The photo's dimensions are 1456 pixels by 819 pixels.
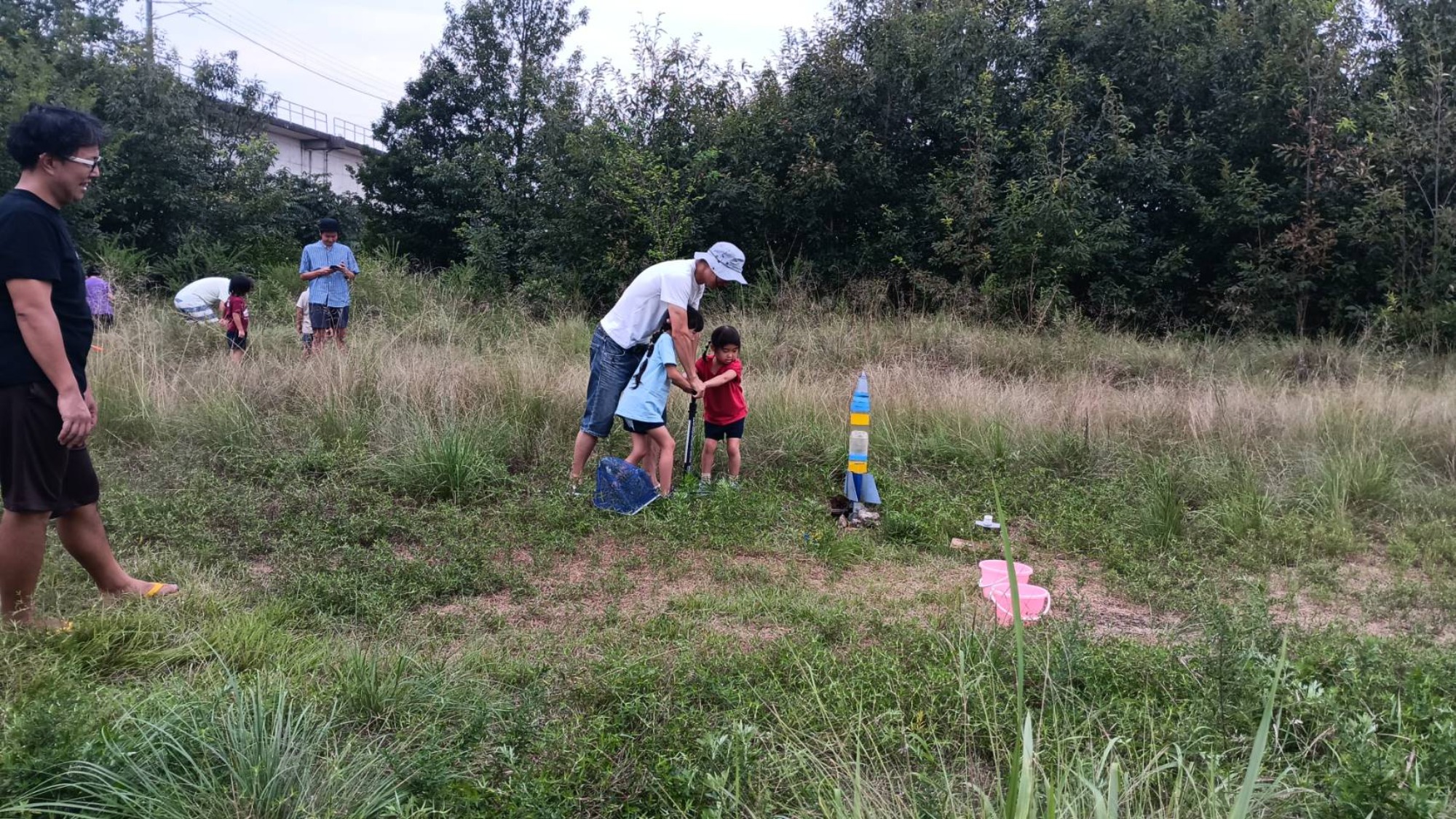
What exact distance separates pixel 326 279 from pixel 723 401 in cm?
544

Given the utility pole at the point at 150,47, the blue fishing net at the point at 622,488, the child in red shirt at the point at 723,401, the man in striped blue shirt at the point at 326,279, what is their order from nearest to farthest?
the blue fishing net at the point at 622,488 → the child in red shirt at the point at 723,401 → the man in striped blue shirt at the point at 326,279 → the utility pole at the point at 150,47

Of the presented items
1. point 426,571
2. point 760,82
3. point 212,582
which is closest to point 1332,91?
point 760,82

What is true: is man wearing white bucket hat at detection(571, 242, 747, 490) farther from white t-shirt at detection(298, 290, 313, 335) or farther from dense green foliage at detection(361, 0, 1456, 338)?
dense green foliage at detection(361, 0, 1456, 338)

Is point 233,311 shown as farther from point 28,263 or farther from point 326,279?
point 28,263

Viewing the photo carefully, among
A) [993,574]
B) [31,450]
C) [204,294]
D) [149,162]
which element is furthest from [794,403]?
[149,162]

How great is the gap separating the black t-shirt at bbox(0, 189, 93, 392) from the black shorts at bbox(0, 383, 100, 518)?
0.06m

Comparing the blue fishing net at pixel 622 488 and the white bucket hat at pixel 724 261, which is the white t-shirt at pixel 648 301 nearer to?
the white bucket hat at pixel 724 261

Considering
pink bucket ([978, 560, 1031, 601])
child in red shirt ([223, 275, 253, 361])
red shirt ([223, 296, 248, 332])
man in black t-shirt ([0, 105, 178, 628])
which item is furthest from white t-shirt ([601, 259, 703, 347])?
red shirt ([223, 296, 248, 332])

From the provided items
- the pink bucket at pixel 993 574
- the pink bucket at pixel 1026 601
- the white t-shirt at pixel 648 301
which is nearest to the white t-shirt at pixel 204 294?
the white t-shirt at pixel 648 301

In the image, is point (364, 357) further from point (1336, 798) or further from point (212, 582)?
point (1336, 798)

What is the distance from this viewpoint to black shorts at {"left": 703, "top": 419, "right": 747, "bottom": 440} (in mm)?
6121

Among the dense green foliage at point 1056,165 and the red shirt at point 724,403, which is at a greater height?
the dense green foliage at point 1056,165

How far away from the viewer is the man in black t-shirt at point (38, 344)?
2973 millimetres

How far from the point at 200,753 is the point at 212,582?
191 cm
